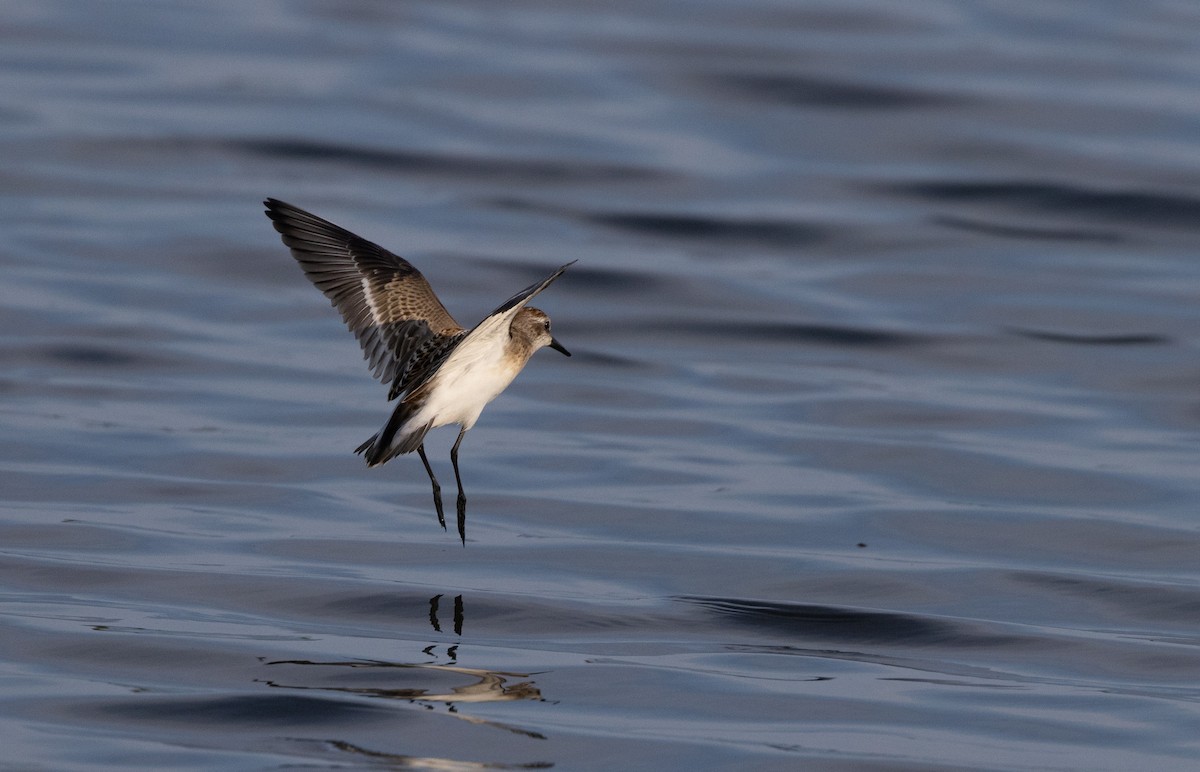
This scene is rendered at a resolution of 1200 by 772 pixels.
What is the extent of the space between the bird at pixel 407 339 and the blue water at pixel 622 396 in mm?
967

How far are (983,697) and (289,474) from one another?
5518 millimetres

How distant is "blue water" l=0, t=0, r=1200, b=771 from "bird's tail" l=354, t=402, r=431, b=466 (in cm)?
84

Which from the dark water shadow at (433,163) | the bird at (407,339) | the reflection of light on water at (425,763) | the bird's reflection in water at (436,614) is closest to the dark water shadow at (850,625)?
the bird's reflection in water at (436,614)

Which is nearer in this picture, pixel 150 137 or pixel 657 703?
pixel 657 703

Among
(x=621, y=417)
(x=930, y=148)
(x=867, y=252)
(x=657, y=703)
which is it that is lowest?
(x=657, y=703)

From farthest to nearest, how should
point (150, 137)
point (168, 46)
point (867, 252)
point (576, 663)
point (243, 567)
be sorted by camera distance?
point (168, 46) < point (150, 137) < point (867, 252) < point (243, 567) < point (576, 663)

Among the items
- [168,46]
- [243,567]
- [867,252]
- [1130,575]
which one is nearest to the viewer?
[243,567]

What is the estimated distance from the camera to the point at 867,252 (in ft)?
67.6

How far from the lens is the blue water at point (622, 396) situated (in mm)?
7891

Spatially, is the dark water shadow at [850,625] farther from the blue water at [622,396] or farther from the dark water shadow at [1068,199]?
the dark water shadow at [1068,199]

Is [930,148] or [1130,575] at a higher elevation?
[930,148]

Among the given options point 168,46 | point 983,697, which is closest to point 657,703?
point 983,697

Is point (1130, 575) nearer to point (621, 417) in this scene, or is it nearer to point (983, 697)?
point (983, 697)

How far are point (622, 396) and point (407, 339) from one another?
591 cm
